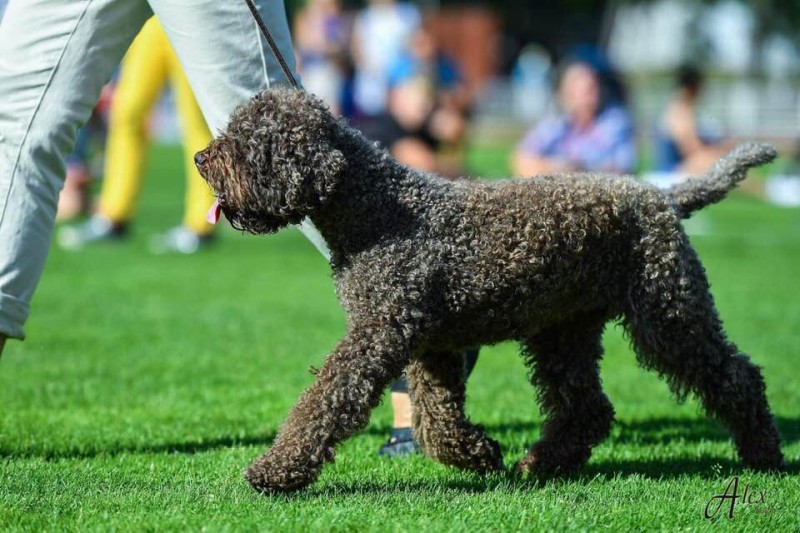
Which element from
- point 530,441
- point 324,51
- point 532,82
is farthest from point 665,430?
point 532,82

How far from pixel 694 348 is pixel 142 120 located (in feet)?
25.7

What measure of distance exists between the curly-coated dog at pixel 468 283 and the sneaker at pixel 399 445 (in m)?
0.36

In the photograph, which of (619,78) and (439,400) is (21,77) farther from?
(619,78)

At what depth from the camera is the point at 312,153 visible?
390 cm

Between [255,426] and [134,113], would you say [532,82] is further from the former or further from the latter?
[255,426]

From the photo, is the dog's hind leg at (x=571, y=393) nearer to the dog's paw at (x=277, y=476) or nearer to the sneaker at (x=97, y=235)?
the dog's paw at (x=277, y=476)

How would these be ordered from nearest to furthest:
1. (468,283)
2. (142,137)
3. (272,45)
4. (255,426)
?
1. (468,283)
2. (272,45)
3. (255,426)
4. (142,137)

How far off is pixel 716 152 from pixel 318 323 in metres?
7.34

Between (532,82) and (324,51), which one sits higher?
(532,82)

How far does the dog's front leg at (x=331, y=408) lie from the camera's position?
12.8 ft

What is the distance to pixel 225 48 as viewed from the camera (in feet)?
14.5

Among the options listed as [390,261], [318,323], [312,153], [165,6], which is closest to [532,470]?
[390,261]

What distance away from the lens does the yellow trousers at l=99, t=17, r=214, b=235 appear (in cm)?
1062

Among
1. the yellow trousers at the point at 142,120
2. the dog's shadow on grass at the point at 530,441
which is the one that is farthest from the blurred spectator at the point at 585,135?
the dog's shadow on grass at the point at 530,441
